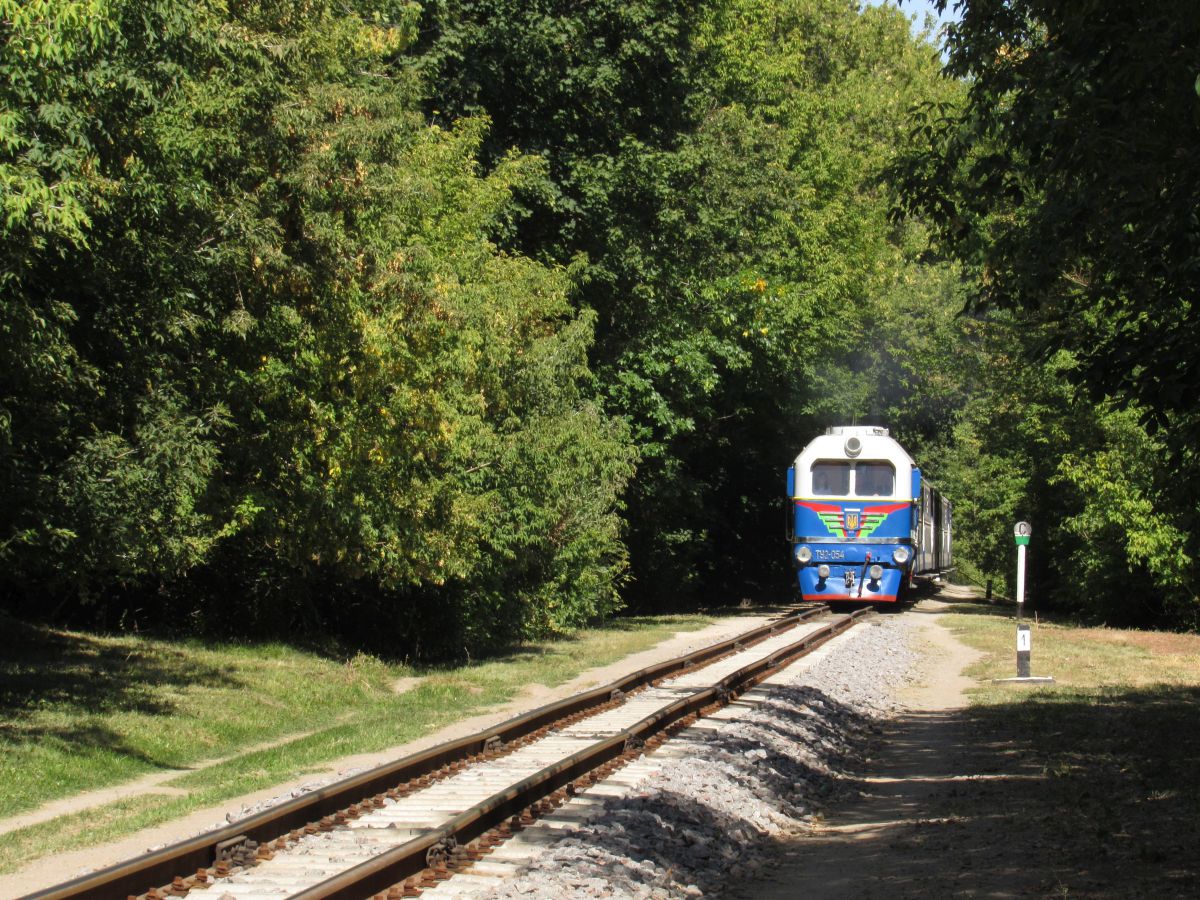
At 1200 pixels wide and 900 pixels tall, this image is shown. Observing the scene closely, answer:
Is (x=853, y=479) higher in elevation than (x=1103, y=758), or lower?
higher

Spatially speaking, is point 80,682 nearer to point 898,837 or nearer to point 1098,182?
point 898,837

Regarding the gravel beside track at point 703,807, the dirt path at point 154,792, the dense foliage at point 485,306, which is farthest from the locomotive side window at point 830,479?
the gravel beside track at point 703,807

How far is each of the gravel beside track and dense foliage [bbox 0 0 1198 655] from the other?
→ 3866 mm

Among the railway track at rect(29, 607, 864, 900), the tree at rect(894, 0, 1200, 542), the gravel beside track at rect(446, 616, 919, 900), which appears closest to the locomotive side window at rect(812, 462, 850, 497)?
the gravel beside track at rect(446, 616, 919, 900)

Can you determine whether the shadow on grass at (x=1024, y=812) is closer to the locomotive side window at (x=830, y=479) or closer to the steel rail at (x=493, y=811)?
the steel rail at (x=493, y=811)

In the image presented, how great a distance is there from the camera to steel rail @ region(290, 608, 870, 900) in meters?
6.47

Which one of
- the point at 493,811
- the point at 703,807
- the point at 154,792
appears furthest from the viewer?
the point at 154,792

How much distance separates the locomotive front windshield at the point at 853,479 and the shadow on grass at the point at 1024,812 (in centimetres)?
1592

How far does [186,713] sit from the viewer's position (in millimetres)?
13633

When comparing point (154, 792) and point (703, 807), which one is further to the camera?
point (154, 792)

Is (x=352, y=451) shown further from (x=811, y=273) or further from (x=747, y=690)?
(x=811, y=273)

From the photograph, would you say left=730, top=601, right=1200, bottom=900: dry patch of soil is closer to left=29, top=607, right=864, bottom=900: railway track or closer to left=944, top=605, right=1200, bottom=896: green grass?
left=944, top=605, right=1200, bottom=896: green grass

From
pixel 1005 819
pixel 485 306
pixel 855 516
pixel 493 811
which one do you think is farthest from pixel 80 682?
pixel 855 516

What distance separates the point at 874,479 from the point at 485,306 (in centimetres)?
1528
